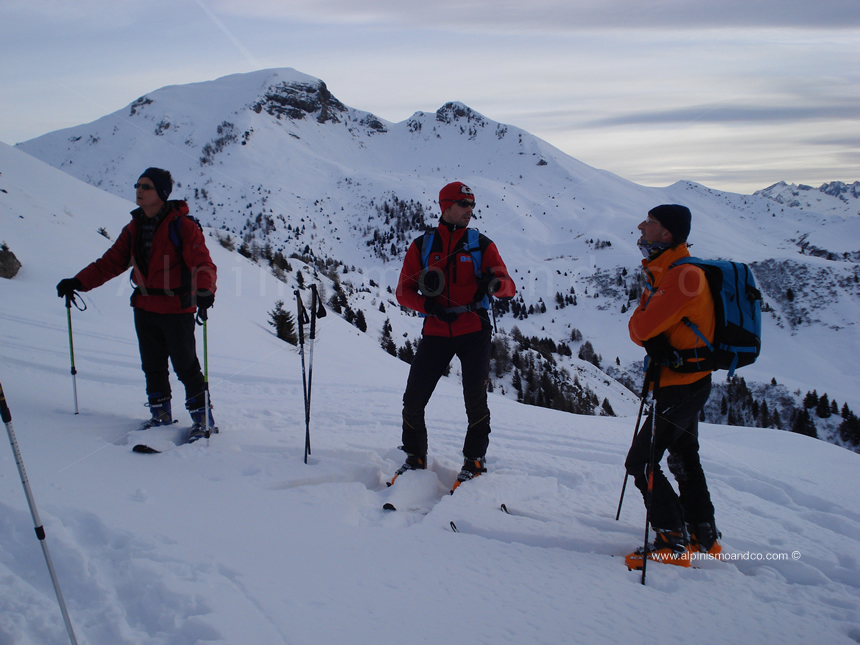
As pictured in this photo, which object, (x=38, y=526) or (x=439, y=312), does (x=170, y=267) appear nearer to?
(x=439, y=312)

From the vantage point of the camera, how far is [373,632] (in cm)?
196

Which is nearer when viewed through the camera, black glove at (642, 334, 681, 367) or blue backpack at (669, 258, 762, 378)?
blue backpack at (669, 258, 762, 378)

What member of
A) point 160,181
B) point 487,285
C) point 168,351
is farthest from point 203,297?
Answer: point 487,285

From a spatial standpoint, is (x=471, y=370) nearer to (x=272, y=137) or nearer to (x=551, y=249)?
(x=551, y=249)

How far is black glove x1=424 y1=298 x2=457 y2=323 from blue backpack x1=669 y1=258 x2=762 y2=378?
158cm

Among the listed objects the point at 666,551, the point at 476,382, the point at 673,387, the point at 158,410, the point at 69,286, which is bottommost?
the point at 666,551

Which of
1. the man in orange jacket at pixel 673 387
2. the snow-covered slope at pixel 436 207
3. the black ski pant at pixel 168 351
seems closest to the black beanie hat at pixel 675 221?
the man in orange jacket at pixel 673 387

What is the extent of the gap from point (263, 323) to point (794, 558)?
12831mm

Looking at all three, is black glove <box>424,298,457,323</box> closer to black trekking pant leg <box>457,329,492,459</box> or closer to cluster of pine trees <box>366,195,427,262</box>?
black trekking pant leg <box>457,329,492,459</box>

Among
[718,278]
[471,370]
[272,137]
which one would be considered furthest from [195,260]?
[272,137]

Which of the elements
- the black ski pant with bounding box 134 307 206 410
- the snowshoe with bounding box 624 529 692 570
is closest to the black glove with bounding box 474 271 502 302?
the snowshoe with bounding box 624 529 692 570

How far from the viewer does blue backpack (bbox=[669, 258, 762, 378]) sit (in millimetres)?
2727

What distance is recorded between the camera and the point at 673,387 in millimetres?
2930

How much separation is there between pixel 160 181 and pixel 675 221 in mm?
3812
